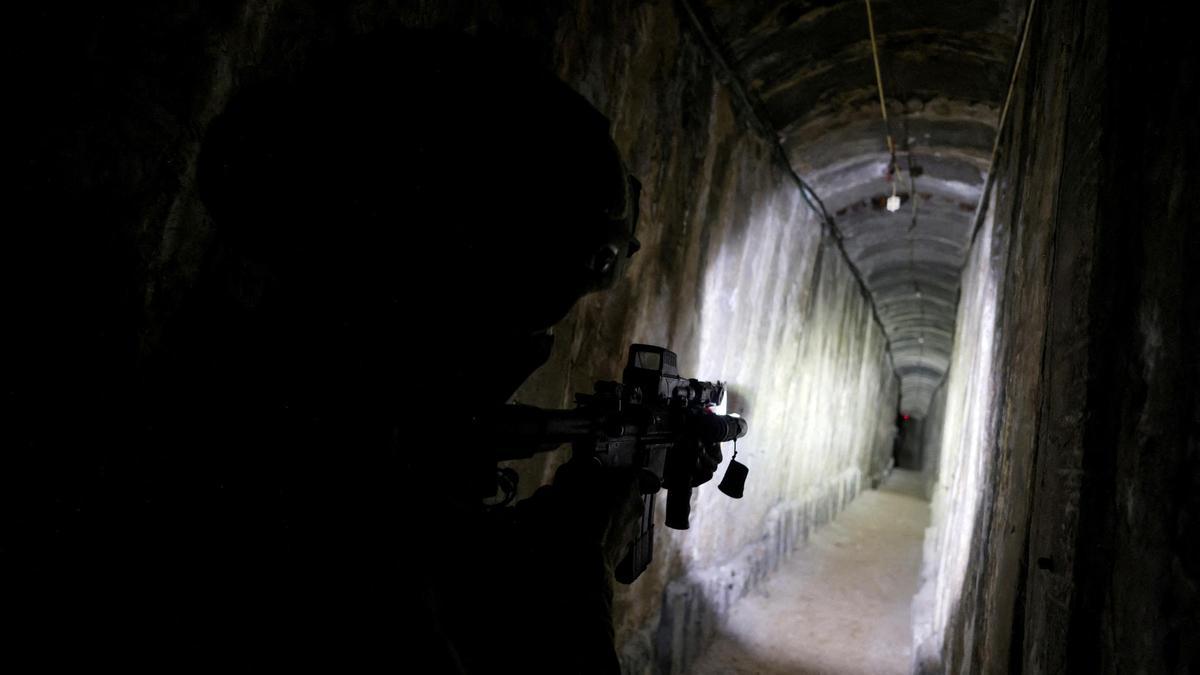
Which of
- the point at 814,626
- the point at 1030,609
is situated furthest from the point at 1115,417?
the point at 814,626

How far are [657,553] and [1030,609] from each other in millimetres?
3085

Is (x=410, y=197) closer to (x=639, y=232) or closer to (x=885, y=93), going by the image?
(x=639, y=232)

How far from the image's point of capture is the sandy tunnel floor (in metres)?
5.20

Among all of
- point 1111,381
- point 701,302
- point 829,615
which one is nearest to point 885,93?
point 701,302

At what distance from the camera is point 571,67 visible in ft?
9.31

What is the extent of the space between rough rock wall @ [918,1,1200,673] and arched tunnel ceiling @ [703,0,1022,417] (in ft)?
6.23

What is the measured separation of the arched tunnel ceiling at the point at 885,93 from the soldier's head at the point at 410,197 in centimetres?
318

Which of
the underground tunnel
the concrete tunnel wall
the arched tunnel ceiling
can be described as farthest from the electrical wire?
the underground tunnel

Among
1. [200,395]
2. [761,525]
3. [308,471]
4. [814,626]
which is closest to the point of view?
[308,471]

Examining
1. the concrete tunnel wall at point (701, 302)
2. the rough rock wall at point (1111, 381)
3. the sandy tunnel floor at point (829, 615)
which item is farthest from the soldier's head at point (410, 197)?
the sandy tunnel floor at point (829, 615)

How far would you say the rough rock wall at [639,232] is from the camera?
1302 mm

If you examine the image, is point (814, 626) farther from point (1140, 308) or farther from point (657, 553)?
point (1140, 308)

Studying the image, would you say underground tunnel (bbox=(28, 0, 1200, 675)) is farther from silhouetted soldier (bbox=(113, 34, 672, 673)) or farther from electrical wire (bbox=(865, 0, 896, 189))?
electrical wire (bbox=(865, 0, 896, 189))

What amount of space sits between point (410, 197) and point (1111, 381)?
1760 mm
